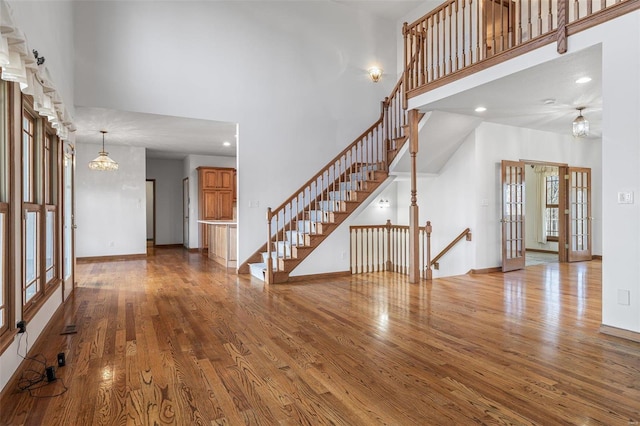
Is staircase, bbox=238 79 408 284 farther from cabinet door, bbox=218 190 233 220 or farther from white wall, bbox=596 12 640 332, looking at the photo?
cabinet door, bbox=218 190 233 220

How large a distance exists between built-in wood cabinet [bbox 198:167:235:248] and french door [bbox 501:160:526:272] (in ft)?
23.1

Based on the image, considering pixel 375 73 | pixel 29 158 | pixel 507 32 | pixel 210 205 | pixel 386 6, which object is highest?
pixel 386 6

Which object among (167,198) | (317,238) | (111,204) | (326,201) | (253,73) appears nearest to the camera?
(317,238)

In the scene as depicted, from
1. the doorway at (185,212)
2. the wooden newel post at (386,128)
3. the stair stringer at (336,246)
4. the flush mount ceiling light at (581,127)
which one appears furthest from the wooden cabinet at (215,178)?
the flush mount ceiling light at (581,127)

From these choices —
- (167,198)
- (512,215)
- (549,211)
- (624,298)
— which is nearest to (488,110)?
(512,215)

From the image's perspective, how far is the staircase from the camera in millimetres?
6137

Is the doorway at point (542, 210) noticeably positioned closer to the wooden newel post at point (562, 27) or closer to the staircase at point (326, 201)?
the staircase at point (326, 201)

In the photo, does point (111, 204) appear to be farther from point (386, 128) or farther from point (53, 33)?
point (386, 128)

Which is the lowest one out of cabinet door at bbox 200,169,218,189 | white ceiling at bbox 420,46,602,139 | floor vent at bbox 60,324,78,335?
floor vent at bbox 60,324,78,335

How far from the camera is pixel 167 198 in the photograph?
38.4 feet

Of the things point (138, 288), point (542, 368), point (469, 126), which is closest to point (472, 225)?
point (469, 126)

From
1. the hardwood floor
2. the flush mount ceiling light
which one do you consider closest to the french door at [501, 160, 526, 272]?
the flush mount ceiling light

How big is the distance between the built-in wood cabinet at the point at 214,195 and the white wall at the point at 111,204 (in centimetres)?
154

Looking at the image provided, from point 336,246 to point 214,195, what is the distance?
197 inches
